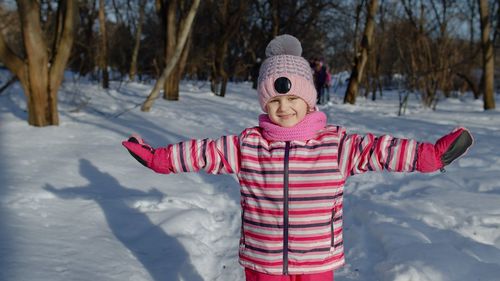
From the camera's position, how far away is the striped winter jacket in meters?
1.84

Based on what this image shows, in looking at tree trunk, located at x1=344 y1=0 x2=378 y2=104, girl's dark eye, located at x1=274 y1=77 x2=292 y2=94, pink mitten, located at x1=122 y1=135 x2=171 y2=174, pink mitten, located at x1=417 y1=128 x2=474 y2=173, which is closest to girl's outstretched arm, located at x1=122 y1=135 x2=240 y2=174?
pink mitten, located at x1=122 y1=135 x2=171 y2=174

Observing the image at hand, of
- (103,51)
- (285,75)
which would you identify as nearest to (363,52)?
(103,51)

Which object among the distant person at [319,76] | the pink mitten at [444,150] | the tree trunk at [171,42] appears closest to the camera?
the pink mitten at [444,150]

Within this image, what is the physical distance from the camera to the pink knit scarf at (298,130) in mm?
1871

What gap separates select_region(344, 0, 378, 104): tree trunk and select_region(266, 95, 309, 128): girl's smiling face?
13838 millimetres

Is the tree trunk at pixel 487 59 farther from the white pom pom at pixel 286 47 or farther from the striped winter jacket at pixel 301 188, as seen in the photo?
the striped winter jacket at pixel 301 188

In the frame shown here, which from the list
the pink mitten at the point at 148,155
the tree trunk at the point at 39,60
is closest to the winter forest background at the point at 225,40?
the tree trunk at the point at 39,60

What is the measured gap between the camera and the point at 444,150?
67.9 inches

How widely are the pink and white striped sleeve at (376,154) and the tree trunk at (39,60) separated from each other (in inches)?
226

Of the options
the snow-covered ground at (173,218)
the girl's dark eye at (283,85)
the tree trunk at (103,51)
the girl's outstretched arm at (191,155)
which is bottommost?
the snow-covered ground at (173,218)

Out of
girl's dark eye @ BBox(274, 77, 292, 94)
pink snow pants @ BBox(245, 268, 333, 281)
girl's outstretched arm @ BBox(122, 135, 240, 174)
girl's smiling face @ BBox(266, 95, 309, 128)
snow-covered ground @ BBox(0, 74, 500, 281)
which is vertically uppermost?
girl's dark eye @ BBox(274, 77, 292, 94)

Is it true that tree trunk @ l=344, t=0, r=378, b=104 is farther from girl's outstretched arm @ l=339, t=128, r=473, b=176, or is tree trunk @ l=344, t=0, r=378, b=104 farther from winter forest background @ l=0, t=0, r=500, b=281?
girl's outstretched arm @ l=339, t=128, r=473, b=176

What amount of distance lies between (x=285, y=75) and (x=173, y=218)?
2.18 m

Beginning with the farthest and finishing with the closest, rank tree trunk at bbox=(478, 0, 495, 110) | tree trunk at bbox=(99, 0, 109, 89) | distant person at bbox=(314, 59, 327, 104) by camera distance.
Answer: distant person at bbox=(314, 59, 327, 104) → tree trunk at bbox=(99, 0, 109, 89) → tree trunk at bbox=(478, 0, 495, 110)
